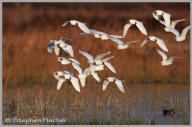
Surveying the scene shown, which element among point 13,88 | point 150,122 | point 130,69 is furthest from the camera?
point 130,69

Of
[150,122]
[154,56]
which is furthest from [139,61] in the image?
[150,122]

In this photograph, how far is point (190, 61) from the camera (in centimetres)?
1436

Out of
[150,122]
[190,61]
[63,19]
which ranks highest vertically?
[63,19]

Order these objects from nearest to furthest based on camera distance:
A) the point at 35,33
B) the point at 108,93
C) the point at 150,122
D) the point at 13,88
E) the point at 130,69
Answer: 1. the point at 150,122
2. the point at 108,93
3. the point at 13,88
4. the point at 130,69
5. the point at 35,33

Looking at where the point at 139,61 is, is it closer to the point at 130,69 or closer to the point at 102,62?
the point at 130,69

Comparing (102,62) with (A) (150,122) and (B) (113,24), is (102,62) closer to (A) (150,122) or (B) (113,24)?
(A) (150,122)

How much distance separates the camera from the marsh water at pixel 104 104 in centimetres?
1110

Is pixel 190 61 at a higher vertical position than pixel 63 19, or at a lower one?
lower

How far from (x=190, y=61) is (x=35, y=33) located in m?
3.85

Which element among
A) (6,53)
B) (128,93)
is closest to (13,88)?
(6,53)

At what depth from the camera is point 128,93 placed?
41.6 feet

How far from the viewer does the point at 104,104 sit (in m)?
11.9

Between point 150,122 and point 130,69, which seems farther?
point 130,69

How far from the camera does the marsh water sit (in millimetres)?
11102
